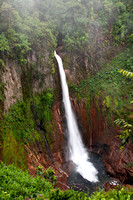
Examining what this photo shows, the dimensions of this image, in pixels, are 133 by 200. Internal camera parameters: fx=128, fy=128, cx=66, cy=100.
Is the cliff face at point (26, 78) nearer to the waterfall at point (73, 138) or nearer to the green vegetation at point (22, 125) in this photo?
the green vegetation at point (22, 125)

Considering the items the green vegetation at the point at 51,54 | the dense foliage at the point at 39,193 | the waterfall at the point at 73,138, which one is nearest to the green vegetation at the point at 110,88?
the green vegetation at the point at 51,54

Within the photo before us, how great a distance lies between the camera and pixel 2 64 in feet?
26.7

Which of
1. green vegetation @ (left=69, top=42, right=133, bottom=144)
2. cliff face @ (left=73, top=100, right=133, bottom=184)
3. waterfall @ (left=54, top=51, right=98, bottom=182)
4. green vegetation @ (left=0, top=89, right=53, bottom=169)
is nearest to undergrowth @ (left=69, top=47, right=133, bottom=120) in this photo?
green vegetation @ (left=69, top=42, right=133, bottom=144)

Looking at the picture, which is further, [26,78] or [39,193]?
[26,78]

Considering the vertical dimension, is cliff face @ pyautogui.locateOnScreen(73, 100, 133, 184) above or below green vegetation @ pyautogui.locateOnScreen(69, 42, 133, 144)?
below

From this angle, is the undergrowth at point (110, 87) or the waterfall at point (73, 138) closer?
the waterfall at point (73, 138)

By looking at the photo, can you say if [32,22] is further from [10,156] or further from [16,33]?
[10,156]

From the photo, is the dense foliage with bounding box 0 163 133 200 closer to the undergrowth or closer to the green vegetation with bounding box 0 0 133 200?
the green vegetation with bounding box 0 0 133 200

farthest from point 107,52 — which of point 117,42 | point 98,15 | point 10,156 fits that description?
point 10,156

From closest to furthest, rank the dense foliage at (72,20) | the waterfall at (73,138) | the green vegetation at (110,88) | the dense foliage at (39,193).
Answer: the dense foliage at (39,193), the waterfall at (73,138), the green vegetation at (110,88), the dense foliage at (72,20)

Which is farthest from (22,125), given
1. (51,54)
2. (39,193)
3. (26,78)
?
(51,54)

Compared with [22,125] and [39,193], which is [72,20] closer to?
[22,125]

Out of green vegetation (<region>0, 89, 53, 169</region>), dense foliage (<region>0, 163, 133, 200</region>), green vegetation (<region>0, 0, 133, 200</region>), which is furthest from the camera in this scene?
green vegetation (<region>0, 0, 133, 200</region>)

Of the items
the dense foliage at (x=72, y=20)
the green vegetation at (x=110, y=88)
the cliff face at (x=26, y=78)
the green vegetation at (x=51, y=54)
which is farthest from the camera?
the dense foliage at (x=72, y=20)
